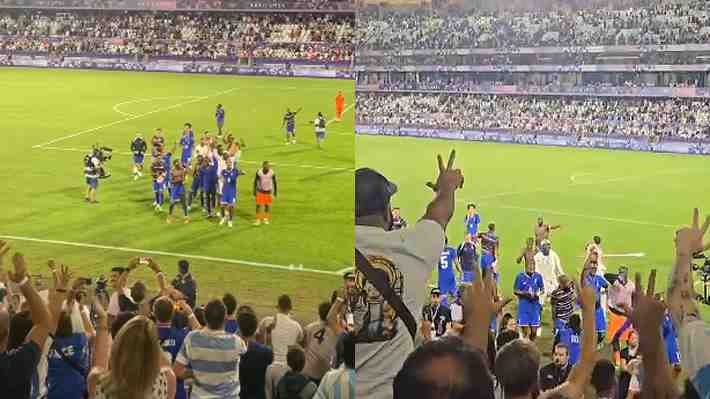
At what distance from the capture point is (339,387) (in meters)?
3.14

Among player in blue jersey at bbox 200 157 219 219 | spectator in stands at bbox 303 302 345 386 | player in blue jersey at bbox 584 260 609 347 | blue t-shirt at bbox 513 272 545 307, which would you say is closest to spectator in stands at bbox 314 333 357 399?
spectator in stands at bbox 303 302 345 386

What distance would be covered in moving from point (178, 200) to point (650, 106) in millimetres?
4977

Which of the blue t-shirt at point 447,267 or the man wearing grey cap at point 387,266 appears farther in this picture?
the blue t-shirt at point 447,267

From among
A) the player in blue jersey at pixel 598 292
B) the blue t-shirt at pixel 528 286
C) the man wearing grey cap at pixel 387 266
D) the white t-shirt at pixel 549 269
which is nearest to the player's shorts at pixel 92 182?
the white t-shirt at pixel 549 269

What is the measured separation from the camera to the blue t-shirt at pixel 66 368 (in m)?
3.80

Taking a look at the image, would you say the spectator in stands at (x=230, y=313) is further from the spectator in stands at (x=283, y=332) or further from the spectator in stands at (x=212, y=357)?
the spectator in stands at (x=212, y=357)

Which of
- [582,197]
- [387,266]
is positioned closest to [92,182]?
[582,197]

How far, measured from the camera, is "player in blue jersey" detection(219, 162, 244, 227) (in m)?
10.6

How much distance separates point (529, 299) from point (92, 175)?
6.59 meters

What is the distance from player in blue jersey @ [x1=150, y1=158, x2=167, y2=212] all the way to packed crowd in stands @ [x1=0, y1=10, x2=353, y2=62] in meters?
2.26

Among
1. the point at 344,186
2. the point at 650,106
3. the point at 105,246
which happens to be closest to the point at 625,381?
the point at 650,106

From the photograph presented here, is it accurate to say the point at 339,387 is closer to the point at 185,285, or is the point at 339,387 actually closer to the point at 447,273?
the point at 447,273

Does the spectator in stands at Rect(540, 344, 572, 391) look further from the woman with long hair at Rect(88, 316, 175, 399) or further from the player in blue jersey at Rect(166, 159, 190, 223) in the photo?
the player in blue jersey at Rect(166, 159, 190, 223)

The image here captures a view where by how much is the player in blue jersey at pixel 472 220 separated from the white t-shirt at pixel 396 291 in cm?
378
